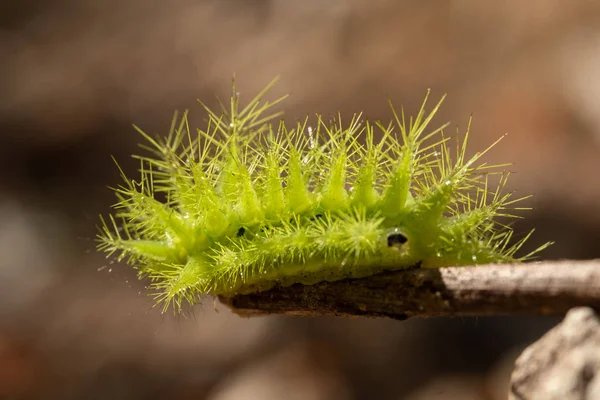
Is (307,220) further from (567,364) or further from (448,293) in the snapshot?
(567,364)

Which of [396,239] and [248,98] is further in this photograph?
[248,98]

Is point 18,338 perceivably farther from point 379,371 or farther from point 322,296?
point 322,296

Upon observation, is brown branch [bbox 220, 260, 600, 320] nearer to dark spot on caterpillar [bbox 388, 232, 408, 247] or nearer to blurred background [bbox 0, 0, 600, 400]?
dark spot on caterpillar [bbox 388, 232, 408, 247]

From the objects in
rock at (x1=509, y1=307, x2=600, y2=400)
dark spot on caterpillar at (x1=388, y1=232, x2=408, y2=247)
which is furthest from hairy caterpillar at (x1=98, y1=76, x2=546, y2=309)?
rock at (x1=509, y1=307, x2=600, y2=400)

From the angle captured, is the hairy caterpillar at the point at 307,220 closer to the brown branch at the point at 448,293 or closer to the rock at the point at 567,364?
the brown branch at the point at 448,293

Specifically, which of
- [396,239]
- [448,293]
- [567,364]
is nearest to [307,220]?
[396,239]

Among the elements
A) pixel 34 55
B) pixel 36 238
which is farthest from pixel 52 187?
pixel 34 55
